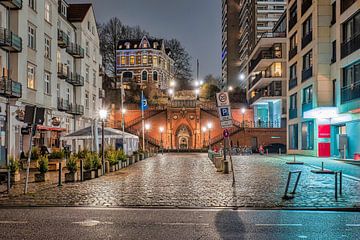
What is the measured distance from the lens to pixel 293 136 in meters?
51.2

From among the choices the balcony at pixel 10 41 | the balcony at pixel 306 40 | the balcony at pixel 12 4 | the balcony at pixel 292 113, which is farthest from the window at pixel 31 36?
the balcony at pixel 292 113

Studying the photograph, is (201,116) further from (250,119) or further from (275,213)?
(275,213)

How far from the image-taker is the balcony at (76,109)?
1850 inches

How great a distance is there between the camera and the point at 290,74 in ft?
173

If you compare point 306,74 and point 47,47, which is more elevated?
point 47,47

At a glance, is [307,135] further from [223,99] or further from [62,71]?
[223,99]

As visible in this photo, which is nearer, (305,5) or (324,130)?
(324,130)

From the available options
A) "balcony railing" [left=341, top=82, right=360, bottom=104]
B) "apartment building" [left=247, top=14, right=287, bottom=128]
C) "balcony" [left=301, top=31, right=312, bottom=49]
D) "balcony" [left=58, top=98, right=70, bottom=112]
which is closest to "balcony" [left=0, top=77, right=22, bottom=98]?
"balcony" [left=58, top=98, right=70, bottom=112]

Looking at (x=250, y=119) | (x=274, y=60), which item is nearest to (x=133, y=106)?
(x=250, y=119)

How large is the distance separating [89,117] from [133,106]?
1987 cm

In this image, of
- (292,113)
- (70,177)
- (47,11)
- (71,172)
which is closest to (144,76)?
(292,113)

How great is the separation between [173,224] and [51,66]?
1341 inches

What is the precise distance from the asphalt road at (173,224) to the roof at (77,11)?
42186 millimetres

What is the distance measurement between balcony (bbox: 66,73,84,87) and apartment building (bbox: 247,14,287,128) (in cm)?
2620
